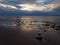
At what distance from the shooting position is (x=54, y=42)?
7.17 ft

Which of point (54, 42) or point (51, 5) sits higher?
point (51, 5)

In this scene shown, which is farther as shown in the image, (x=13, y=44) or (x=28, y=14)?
(x=28, y=14)

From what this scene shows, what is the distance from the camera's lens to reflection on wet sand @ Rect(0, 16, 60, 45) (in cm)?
221

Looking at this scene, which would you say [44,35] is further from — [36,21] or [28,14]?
[28,14]

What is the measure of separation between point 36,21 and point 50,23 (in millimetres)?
219

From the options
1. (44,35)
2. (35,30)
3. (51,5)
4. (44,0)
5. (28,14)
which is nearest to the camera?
(44,35)

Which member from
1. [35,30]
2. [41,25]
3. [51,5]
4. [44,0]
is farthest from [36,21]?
[44,0]

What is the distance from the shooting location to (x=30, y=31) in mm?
2553

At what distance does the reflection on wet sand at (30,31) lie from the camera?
2215 millimetres

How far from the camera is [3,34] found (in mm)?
2438

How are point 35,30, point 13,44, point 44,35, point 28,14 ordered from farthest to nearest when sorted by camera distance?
point 28,14, point 35,30, point 44,35, point 13,44

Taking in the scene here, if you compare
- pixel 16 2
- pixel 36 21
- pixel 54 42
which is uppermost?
pixel 16 2

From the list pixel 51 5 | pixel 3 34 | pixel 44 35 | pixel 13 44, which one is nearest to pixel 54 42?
pixel 44 35

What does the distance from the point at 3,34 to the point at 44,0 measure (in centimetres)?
250
